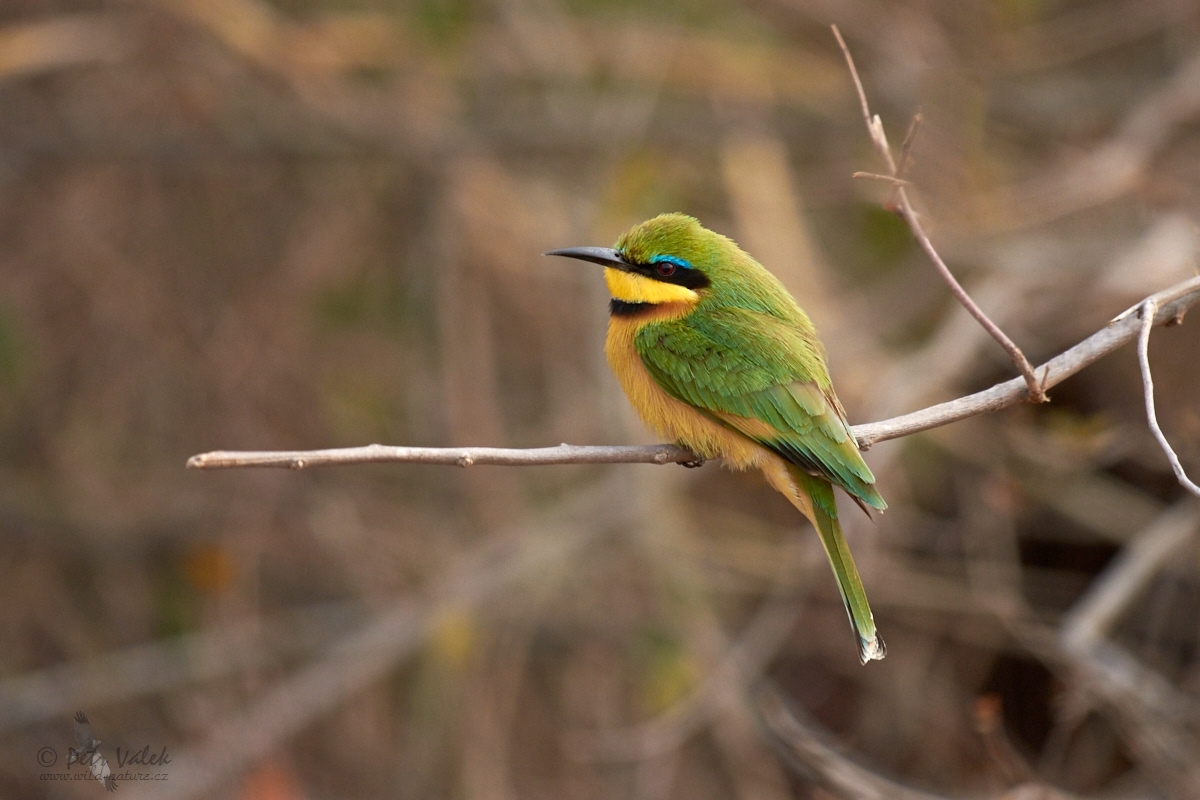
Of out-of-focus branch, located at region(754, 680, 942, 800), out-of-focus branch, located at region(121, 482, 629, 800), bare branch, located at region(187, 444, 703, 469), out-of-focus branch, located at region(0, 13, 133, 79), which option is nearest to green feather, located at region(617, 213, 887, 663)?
bare branch, located at region(187, 444, 703, 469)

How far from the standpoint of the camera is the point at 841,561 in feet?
8.31

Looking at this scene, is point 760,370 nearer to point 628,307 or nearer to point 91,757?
point 628,307

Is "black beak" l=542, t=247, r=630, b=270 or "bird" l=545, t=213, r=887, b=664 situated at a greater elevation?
"black beak" l=542, t=247, r=630, b=270

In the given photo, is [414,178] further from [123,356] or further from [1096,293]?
[1096,293]

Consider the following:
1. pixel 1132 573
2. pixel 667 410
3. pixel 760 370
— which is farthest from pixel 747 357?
pixel 1132 573

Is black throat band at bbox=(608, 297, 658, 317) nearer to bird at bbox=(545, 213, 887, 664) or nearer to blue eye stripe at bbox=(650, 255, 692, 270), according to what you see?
bird at bbox=(545, 213, 887, 664)

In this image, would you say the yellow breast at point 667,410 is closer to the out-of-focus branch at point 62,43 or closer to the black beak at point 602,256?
the black beak at point 602,256

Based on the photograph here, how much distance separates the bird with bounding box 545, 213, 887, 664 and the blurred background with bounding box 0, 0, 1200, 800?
131 centimetres

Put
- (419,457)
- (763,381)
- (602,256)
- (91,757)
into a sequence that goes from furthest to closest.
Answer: (91,757)
(602,256)
(763,381)
(419,457)

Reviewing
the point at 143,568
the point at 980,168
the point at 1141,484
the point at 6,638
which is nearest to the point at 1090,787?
the point at 1141,484

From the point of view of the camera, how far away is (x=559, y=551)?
4.49 meters

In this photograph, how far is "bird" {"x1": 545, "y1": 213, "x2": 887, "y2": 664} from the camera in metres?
2.53

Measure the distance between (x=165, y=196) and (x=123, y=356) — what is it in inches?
27.6

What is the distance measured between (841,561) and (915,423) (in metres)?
0.40
